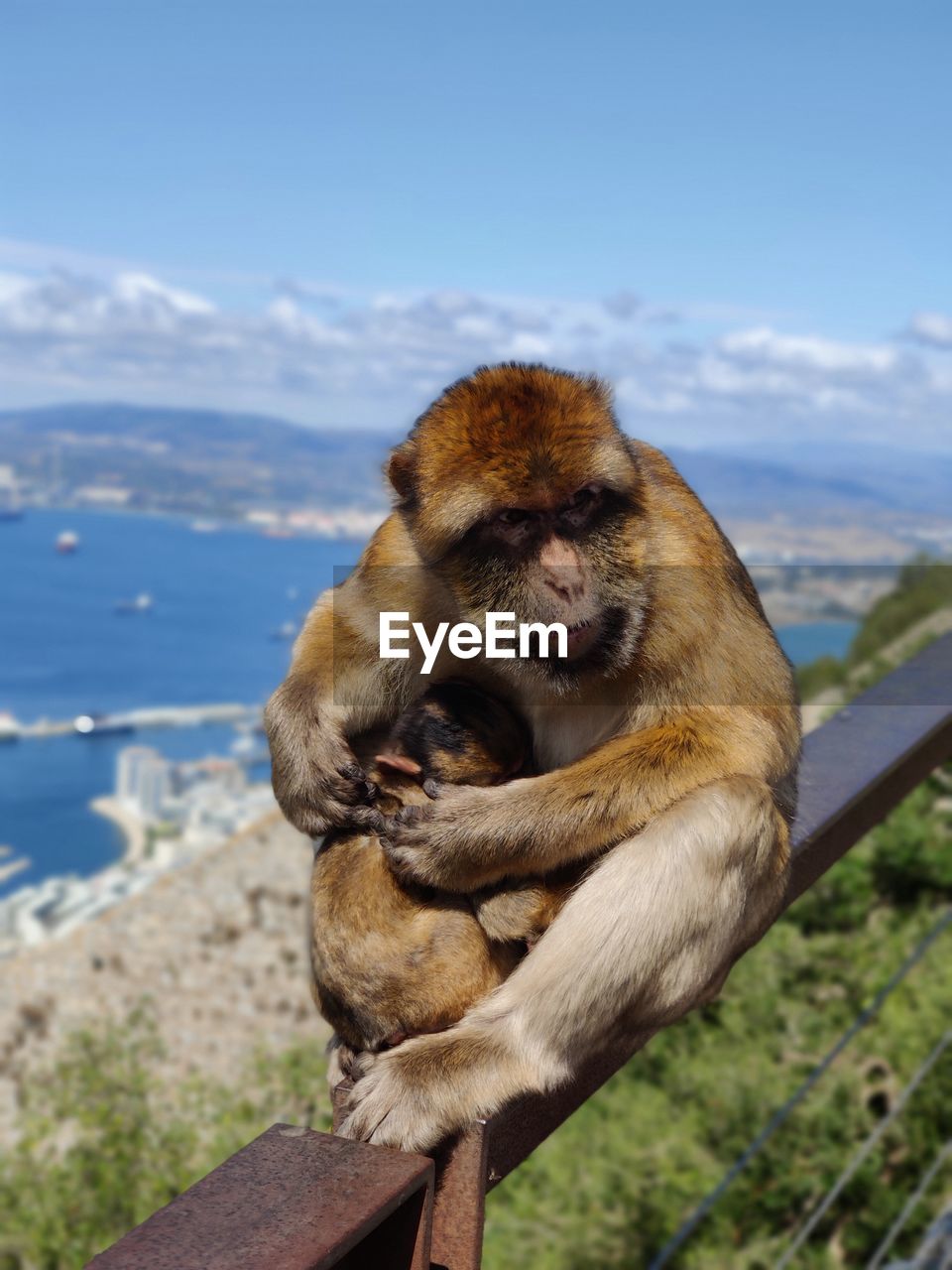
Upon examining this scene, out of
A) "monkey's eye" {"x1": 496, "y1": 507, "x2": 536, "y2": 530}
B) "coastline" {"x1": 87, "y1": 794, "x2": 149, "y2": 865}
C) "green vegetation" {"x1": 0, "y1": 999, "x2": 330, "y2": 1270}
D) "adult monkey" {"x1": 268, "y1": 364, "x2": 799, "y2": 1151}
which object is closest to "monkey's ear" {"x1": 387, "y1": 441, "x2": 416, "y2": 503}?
"adult monkey" {"x1": 268, "y1": 364, "x2": 799, "y2": 1151}

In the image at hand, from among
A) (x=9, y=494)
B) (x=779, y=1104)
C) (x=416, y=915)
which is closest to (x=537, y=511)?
(x=416, y=915)

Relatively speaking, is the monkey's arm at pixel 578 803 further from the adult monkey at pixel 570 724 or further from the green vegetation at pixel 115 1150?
the green vegetation at pixel 115 1150

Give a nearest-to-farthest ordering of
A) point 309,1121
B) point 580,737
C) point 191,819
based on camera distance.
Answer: point 580,737 < point 309,1121 < point 191,819

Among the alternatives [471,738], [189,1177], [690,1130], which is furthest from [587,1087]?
[189,1177]

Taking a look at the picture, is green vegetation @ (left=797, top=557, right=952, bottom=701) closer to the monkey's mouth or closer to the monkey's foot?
the monkey's mouth

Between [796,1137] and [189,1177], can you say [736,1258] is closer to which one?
[796,1137]

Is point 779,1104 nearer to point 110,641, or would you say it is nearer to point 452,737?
point 452,737
